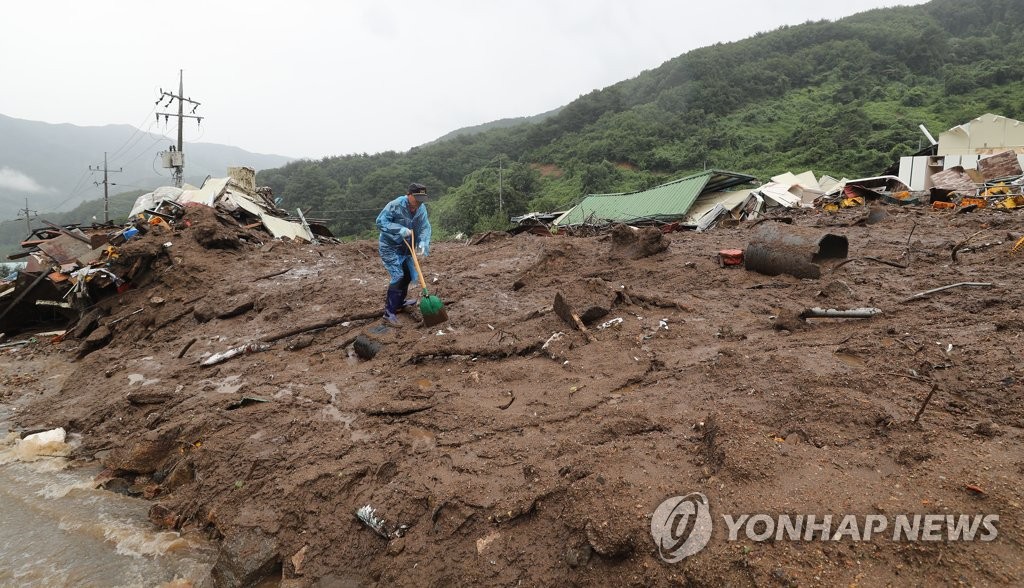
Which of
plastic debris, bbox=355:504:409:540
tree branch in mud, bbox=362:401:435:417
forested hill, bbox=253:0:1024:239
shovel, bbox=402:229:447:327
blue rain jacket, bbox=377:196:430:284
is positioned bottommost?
plastic debris, bbox=355:504:409:540

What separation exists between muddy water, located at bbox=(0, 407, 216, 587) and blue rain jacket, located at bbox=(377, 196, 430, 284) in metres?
3.27

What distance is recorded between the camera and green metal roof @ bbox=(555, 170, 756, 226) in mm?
19328

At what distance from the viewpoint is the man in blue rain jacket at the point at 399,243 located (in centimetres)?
564

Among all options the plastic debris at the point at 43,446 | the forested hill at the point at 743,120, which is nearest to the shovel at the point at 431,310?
the plastic debris at the point at 43,446

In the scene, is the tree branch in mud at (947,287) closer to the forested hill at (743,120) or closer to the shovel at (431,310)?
the shovel at (431,310)

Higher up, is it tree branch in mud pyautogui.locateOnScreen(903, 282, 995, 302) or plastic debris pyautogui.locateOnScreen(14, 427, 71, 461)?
tree branch in mud pyautogui.locateOnScreen(903, 282, 995, 302)

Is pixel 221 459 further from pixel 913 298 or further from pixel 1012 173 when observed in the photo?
pixel 1012 173

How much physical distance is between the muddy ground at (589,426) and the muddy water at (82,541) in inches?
6.4

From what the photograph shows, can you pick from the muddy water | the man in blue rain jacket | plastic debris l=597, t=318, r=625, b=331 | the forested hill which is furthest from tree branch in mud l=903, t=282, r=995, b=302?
the forested hill

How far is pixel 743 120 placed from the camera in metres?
51.7


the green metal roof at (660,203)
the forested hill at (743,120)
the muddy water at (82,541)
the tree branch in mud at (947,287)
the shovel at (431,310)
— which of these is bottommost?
the muddy water at (82,541)

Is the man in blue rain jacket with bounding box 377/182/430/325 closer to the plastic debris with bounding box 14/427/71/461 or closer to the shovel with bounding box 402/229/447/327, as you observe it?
the shovel with bounding box 402/229/447/327

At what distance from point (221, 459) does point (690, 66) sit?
8054cm

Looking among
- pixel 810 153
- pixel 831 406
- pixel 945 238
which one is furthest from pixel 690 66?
pixel 831 406
